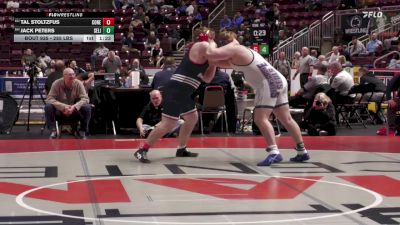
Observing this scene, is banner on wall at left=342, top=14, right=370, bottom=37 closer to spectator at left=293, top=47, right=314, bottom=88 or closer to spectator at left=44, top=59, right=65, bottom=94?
spectator at left=293, top=47, right=314, bottom=88

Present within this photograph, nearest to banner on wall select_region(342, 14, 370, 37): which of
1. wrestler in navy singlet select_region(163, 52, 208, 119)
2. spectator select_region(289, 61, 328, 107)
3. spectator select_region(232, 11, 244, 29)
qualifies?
spectator select_region(232, 11, 244, 29)

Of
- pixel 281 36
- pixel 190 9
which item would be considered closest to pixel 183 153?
pixel 281 36

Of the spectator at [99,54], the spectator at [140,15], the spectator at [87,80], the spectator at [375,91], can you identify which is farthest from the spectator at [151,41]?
the spectator at [87,80]

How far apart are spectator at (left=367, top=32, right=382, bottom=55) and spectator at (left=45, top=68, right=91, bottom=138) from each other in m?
11.6

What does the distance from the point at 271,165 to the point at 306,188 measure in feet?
4.80

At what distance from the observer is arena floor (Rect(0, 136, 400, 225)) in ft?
17.7

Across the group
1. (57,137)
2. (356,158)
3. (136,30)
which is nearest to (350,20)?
(136,30)

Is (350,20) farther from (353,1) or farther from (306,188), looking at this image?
(306,188)

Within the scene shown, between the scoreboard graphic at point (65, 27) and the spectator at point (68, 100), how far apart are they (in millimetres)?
5999

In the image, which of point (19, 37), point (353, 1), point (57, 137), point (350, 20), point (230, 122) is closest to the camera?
point (57, 137)

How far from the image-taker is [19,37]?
1742 cm

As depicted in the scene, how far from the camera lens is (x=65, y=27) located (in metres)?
17.5

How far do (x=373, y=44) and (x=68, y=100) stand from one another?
469 inches

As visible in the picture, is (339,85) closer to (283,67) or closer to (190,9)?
(283,67)
